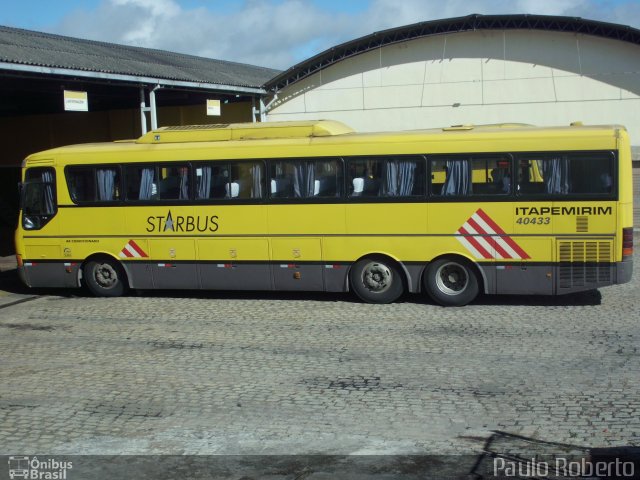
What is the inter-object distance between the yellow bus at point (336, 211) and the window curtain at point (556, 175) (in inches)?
1.0

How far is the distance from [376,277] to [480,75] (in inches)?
455

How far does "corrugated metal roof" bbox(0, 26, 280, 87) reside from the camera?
17359 mm

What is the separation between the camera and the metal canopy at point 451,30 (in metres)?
20.9

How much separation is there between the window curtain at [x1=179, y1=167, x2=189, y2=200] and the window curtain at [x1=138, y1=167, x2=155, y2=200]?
0.64 meters

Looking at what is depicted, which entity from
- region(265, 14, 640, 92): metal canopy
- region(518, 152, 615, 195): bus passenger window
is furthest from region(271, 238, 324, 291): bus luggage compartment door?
region(265, 14, 640, 92): metal canopy

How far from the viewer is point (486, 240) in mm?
12453

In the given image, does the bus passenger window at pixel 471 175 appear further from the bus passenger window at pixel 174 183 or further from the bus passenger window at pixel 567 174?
the bus passenger window at pixel 174 183

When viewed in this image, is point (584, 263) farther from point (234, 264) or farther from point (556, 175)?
point (234, 264)

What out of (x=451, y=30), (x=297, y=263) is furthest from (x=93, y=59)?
(x=297, y=263)

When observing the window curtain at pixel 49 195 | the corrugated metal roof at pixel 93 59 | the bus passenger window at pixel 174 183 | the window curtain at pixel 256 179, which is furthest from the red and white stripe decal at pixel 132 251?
the corrugated metal roof at pixel 93 59

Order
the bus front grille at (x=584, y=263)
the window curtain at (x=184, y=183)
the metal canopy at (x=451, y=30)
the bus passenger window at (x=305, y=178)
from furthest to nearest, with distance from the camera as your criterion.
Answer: the metal canopy at (x=451, y=30), the window curtain at (x=184, y=183), the bus passenger window at (x=305, y=178), the bus front grille at (x=584, y=263)

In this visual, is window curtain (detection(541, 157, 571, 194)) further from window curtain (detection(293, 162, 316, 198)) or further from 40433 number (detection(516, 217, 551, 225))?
window curtain (detection(293, 162, 316, 198))

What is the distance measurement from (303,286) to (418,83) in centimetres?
1170

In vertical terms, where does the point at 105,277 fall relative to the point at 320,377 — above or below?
above
